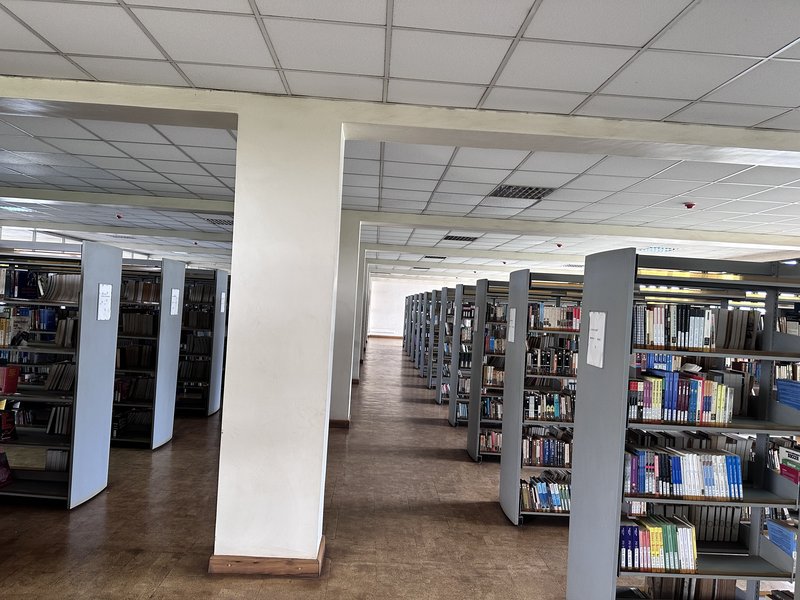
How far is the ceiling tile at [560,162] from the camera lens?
477 cm

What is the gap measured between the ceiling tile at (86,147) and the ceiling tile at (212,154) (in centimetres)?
75

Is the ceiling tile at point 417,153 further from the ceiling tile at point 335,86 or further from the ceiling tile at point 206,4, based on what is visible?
the ceiling tile at point 206,4

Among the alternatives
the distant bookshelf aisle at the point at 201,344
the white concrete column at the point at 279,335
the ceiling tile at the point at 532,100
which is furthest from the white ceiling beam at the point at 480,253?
the white concrete column at the point at 279,335

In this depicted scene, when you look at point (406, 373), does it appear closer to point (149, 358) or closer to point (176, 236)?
point (176, 236)

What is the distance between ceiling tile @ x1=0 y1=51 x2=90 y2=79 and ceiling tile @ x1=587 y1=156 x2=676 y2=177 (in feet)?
13.3

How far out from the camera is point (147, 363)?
6.73 meters

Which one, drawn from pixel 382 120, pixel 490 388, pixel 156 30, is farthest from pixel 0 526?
pixel 490 388

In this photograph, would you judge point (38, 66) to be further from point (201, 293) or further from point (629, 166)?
point (201, 293)

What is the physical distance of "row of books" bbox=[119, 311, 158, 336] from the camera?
6.65 m

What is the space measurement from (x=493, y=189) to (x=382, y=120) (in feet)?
9.38

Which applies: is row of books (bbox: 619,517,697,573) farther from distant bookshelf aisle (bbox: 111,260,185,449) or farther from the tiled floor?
distant bookshelf aisle (bbox: 111,260,185,449)

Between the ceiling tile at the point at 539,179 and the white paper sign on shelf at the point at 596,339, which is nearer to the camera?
the white paper sign on shelf at the point at 596,339

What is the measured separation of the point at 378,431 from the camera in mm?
8008

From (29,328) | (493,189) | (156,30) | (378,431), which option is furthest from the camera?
(378,431)
